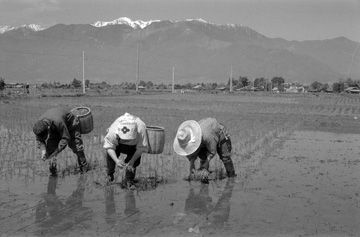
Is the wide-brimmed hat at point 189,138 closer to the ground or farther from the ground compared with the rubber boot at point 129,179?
farther from the ground

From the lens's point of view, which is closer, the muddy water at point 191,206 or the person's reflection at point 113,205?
the muddy water at point 191,206

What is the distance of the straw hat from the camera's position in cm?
713

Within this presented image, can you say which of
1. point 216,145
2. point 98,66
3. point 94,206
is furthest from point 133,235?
point 98,66

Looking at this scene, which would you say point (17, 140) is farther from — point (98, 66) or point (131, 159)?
point (98, 66)

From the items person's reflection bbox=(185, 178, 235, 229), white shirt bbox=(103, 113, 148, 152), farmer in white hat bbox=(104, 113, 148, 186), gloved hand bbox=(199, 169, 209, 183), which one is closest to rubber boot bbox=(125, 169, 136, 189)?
farmer in white hat bbox=(104, 113, 148, 186)

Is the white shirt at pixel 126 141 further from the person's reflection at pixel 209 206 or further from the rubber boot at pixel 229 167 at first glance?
the rubber boot at pixel 229 167

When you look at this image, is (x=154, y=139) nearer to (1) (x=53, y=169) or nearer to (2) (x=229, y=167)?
(2) (x=229, y=167)

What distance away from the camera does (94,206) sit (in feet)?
21.4

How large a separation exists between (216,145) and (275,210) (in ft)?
6.13

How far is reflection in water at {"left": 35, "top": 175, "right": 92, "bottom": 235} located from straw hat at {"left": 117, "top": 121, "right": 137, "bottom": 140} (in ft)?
3.28

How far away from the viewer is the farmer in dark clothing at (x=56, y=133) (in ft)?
26.0

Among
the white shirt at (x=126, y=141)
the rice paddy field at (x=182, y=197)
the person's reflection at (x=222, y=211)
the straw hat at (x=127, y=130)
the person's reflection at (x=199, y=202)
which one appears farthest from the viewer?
the white shirt at (x=126, y=141)

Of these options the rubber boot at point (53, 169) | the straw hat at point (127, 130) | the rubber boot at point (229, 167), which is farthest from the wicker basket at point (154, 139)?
the rubber boot at point (53, 169)

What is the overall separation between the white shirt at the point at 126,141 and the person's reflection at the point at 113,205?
25.1 inches
